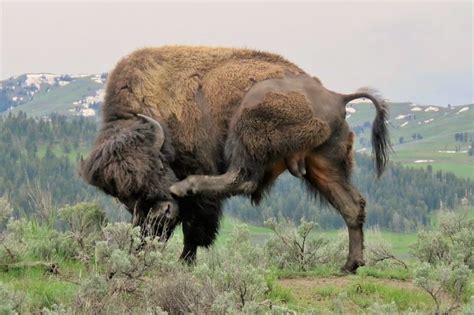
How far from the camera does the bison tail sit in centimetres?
902

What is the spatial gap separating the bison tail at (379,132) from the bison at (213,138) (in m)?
0.01

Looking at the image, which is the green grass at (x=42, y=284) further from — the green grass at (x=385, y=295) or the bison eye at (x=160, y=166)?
the green grass at (x=385, y=295)

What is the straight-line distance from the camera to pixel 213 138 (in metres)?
→ 8.66

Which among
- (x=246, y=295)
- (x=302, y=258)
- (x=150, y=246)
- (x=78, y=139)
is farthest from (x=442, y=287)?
(x=78, y=139)

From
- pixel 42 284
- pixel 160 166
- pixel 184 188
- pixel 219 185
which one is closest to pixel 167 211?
pixel 184 188

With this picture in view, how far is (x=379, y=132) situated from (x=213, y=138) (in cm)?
203

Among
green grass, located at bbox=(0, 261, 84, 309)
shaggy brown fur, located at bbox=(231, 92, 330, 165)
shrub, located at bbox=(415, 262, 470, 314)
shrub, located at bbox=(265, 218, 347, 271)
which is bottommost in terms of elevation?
shrub, located at bbox=(265, 218, 347, 271)

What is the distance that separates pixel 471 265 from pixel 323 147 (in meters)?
2.16

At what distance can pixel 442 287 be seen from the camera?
5527mm

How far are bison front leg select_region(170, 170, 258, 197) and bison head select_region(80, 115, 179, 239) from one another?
0.45 ft

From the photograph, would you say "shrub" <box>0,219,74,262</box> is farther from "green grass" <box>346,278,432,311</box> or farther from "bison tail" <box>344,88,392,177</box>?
"bison tail" <box>344,88,392,177</box>

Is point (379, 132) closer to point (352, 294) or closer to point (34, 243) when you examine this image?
point (352, 294)

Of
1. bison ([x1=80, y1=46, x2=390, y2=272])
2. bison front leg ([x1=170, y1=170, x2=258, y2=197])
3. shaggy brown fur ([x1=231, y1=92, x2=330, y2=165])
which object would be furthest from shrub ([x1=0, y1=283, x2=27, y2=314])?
shaggy brown fur ([x1=231, y1=92, x2=330, y2=165])

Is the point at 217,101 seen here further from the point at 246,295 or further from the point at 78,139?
the point at 78,139
